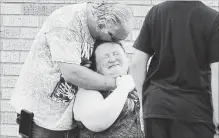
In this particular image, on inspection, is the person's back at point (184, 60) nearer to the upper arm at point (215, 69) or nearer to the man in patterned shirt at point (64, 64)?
the upper arm at point (215, 69)

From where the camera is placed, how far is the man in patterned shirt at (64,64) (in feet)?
8.55

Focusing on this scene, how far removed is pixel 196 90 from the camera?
7.07 feet

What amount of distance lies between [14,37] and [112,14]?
147 cm

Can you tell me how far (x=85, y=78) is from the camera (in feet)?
8.56

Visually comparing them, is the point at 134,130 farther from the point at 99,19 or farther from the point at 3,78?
the point at 3,78

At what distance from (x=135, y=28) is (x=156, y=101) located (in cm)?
166

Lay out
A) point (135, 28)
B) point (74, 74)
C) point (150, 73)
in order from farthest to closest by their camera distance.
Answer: point (135, 28) < point (74, 74) < point (150, 73)

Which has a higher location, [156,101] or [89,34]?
[89,34]

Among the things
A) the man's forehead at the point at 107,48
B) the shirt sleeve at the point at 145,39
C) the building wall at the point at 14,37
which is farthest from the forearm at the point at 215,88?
the building wall at the point at 14,37

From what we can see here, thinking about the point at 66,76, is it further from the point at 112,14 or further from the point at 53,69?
the point at 112,14

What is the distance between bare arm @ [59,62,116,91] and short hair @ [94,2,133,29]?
29cm

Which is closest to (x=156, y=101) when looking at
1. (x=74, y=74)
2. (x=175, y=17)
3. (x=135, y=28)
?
(x=175, y=17)

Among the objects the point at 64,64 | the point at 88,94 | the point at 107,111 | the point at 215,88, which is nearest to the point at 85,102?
the point at 88,94

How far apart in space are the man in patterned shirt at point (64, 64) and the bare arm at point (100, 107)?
6 centimetres
